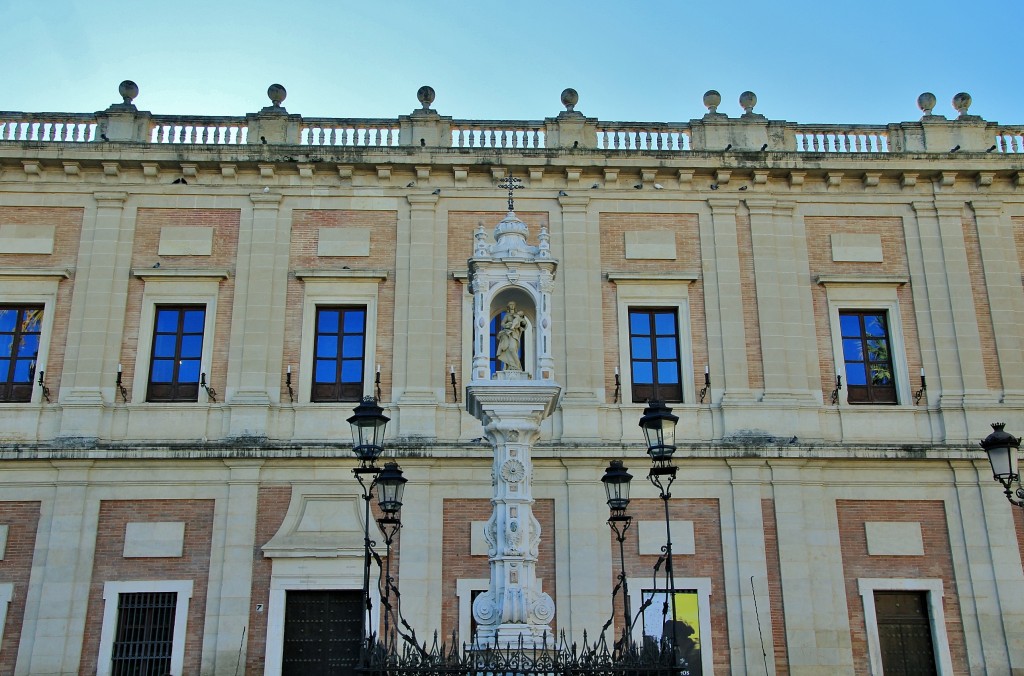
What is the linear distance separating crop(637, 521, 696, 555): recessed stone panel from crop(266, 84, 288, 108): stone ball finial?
33.7ft

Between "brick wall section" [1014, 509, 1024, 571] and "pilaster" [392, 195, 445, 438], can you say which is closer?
"brick wall section" [1014, 509, 1024, 571]

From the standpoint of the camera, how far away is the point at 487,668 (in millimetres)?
8578

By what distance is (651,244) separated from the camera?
1809cm

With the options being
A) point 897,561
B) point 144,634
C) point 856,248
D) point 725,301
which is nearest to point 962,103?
point 856,248

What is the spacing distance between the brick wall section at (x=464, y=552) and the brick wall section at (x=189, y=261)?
4.58 m

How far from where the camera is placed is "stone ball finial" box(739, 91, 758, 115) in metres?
19.0

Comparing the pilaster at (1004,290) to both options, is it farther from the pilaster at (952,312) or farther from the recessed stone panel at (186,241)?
the recessed stone panel at (186,241)

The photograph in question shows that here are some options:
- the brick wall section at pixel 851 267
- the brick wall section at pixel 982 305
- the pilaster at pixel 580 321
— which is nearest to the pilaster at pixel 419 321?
the pilaster at pixel 580 321

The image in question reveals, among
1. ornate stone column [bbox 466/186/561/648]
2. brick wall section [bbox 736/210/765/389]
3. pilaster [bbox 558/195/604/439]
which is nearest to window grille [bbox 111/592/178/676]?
pilaster [bbox 558/195/604/439]

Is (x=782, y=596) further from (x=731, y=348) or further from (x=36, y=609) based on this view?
(x=36, y=609)

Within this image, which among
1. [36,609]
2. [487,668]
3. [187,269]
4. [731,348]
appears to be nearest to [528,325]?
[487,668]

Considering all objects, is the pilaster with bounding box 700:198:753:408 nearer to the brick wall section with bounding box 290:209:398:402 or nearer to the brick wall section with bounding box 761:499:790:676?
the brick wall section with bounding box 761:499:790:676

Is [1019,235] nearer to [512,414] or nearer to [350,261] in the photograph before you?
[350,261]

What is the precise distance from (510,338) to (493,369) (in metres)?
6.20
